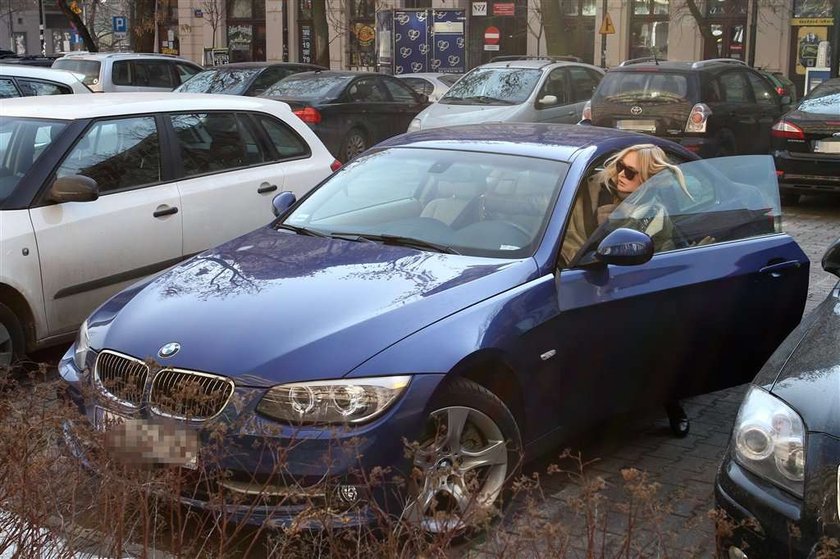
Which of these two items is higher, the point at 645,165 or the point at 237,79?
the point at 645,165

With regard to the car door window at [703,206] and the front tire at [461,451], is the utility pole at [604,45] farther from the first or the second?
the front tire at [461,451]

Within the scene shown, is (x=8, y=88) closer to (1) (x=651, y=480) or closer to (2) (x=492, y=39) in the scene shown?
(1) (x=651, y=480)

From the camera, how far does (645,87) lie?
14.2 meters

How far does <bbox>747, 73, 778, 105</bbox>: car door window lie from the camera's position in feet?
49.6

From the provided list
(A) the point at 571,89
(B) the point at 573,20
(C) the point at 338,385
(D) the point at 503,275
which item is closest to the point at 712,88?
(A) the point at 571,89

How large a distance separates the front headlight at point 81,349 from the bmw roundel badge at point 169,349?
489 mm

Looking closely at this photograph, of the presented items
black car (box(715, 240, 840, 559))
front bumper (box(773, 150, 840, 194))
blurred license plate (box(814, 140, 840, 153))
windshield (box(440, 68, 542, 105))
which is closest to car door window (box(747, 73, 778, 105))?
front bumper (box(773, 150, 840, 194))

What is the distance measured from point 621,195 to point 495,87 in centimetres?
1164

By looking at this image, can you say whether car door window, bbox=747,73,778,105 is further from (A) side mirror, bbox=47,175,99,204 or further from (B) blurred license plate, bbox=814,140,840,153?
(A) side mirror, bbox=47,175,99,204

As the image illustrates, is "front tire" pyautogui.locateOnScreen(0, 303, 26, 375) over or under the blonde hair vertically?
under

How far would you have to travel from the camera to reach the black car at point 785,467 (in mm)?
3158

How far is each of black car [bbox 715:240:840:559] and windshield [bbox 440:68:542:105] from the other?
1281cm

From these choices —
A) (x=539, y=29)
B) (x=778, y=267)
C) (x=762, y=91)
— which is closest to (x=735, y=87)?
(x=762, y=91)

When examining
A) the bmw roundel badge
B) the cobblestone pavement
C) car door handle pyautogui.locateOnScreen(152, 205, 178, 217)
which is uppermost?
car door handle pyautogui.locateOnScreen(152, 205, 178, 217)
